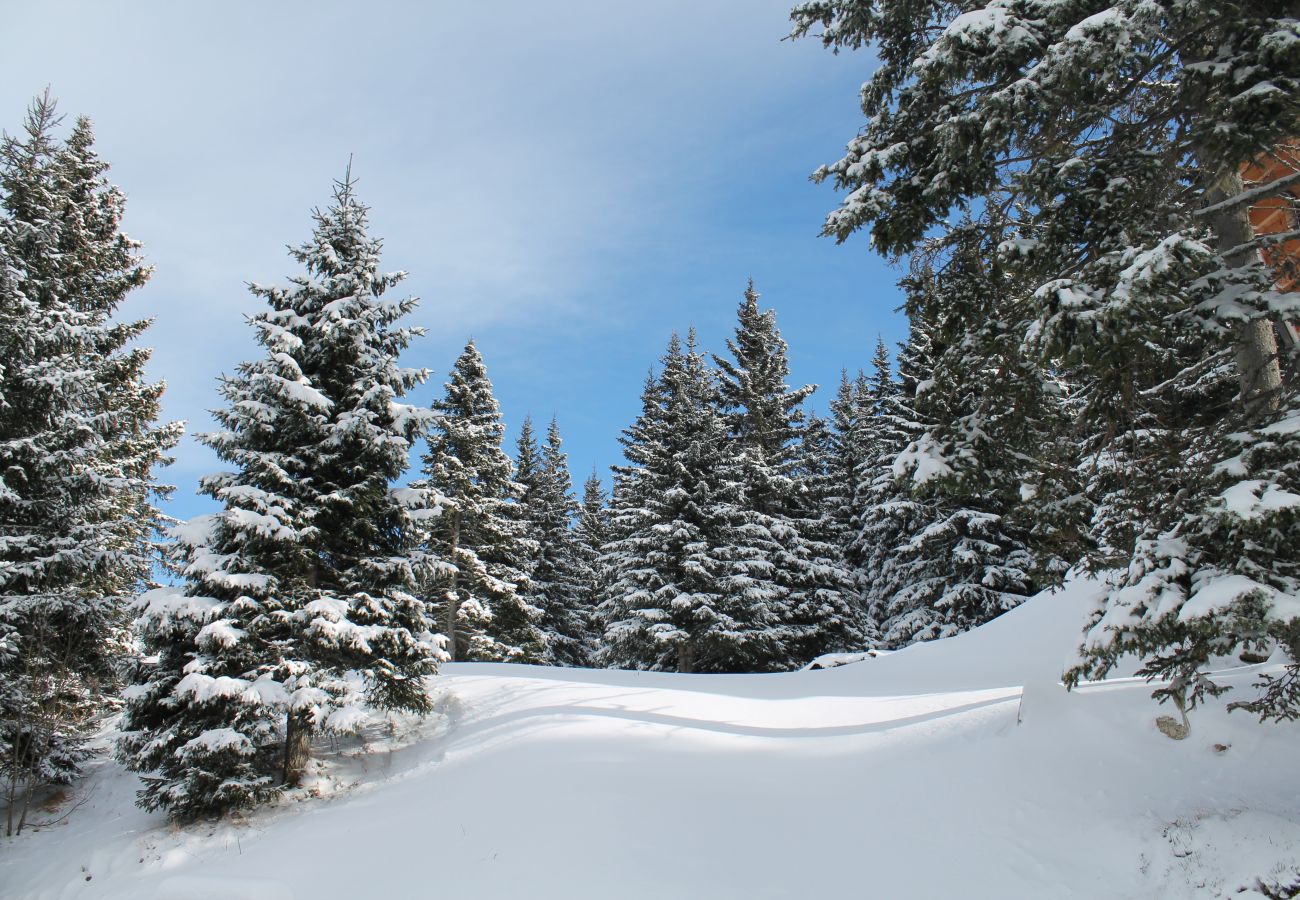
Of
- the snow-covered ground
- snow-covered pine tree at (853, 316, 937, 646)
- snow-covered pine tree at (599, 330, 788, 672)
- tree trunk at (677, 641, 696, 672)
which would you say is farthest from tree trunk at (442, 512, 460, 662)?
snow-covered pine tree at (853, 316, 937, 646)

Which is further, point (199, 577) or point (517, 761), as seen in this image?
point (199, 577)

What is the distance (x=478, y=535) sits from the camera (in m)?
24.8

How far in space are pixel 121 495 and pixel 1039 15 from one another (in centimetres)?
1560

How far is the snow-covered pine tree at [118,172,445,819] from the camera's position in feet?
30.9

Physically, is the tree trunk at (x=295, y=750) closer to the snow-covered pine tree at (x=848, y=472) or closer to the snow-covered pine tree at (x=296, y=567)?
the snow-covered pine tree at (x=296, y=567)

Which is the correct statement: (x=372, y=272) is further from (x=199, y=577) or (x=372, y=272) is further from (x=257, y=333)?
(x=199, y=577)

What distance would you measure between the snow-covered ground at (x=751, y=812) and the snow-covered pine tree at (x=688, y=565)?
33.1 ft

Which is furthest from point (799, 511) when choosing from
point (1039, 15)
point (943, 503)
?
point (1039, 15)

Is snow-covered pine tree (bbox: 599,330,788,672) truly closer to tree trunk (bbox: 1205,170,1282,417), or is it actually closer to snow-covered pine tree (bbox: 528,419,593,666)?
snow-covered pine tree (bbox: 528,419,593,666)

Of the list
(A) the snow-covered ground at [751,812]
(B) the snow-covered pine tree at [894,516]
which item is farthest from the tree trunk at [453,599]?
(B) the snow-covered pine tree at [894,516]

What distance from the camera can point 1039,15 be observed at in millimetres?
5559

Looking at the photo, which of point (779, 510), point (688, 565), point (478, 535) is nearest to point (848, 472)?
point (779, 510)

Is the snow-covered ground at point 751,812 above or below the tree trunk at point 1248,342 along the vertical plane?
below

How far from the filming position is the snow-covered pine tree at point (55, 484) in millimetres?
11406
